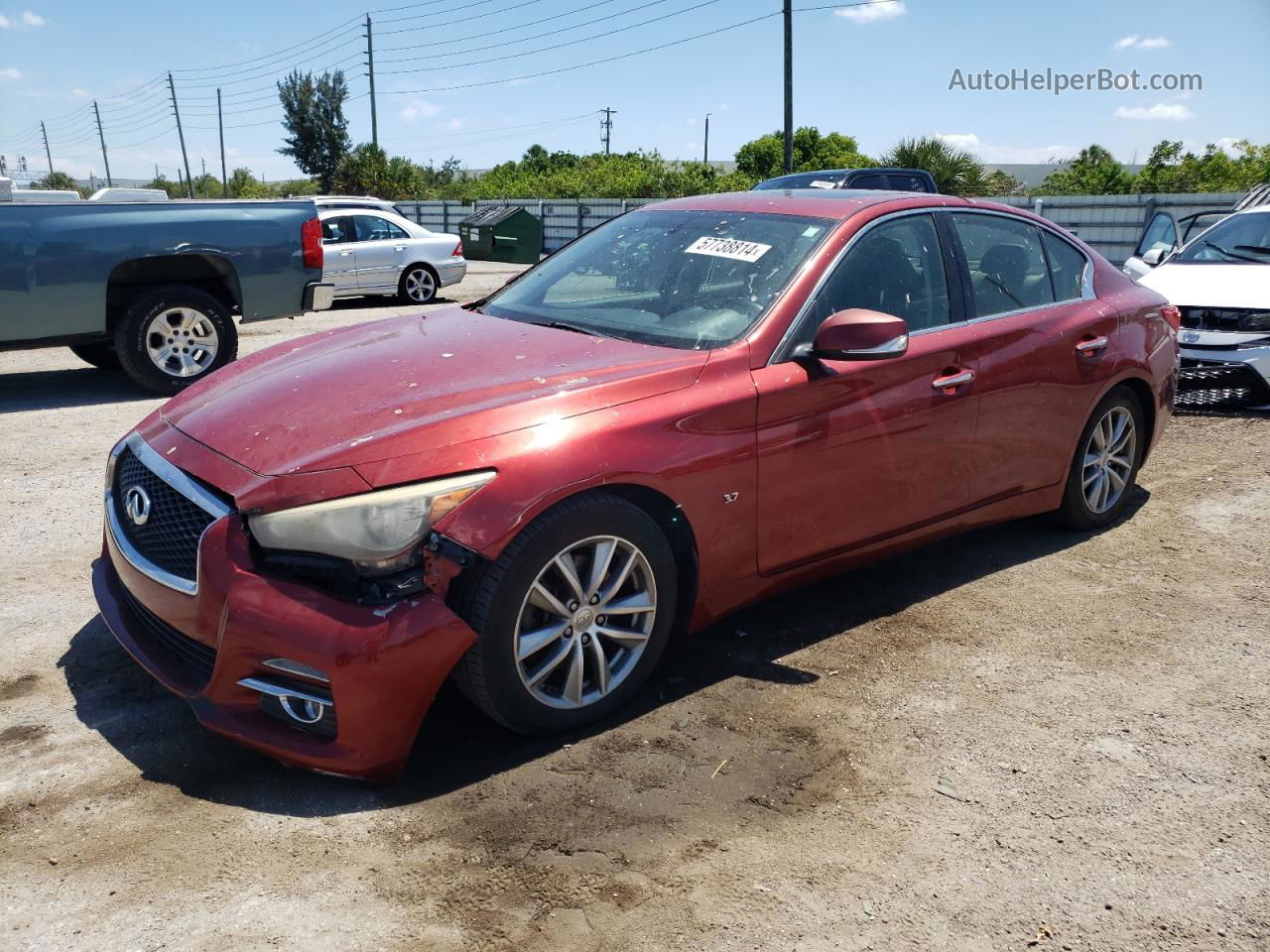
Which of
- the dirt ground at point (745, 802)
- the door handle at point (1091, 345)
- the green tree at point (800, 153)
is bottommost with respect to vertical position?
the dirt ground at point (745, 802)

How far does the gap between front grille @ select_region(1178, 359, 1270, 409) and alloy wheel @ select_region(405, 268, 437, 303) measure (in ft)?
36.0

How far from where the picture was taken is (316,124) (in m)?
57.4

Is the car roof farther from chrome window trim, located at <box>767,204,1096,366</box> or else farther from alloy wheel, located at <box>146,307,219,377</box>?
alloy wheel, located at <box>146,307,219,377</box>

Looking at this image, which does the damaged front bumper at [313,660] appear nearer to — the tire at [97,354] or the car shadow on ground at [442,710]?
the car shadow on ground at [442,710]

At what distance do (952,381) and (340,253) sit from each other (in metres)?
12.3

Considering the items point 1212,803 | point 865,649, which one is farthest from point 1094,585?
point 1212,803

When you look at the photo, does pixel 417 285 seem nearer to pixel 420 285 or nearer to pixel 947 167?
pixel 420 285

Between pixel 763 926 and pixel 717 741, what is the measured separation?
2.80 feet

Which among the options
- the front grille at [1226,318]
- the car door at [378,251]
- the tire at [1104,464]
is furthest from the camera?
the car door at [378,251]

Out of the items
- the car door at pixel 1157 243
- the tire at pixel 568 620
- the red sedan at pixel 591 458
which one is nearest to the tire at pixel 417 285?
the car door at pixel 1157 243

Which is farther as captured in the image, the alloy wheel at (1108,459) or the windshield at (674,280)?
the alloy wheel at (1108,459)

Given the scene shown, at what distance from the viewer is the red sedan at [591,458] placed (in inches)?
110

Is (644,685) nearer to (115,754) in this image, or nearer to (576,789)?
(576,789)

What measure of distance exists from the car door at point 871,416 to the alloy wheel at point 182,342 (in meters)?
6.28
